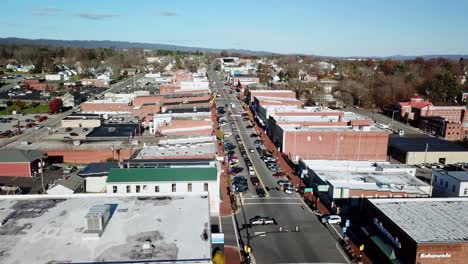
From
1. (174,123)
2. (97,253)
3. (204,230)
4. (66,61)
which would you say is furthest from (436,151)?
(66,61)

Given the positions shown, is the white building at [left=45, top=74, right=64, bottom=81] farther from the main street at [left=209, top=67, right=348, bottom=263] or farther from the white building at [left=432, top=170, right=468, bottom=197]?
the white building at [left=432, top=170, right=468, bottom=197]

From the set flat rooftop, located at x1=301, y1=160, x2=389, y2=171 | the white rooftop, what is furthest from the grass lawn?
flat rooftop, located at x1=301, y1=160, x2=389, y2=171

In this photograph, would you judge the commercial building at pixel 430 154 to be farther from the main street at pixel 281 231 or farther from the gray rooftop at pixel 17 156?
the gray rooftop at pixel 17 156

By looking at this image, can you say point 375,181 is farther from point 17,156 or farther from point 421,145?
point 17,156

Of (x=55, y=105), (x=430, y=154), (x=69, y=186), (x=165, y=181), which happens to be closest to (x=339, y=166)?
(x=430, y=154)

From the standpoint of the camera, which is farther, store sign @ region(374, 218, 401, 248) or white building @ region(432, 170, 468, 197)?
white building @ region(432, 170, 468, 197)

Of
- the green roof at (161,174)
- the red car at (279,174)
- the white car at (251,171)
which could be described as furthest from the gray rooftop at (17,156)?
the red car at (279,174)

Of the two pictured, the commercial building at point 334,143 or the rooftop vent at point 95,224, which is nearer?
the rooftop vent at point 95,224

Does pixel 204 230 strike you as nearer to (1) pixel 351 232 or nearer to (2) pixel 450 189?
(1) pixel 351 232
